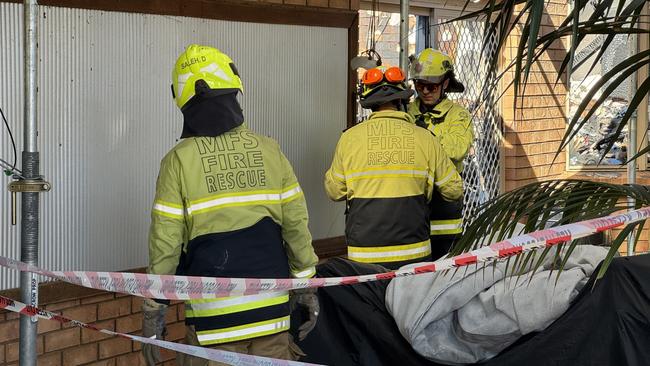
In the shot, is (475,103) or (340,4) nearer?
(340,4)

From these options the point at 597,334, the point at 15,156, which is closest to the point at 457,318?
the point at 597,334

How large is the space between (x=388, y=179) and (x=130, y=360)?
5.18 feet

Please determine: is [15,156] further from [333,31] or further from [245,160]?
[333,31]

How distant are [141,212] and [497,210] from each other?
208 cm

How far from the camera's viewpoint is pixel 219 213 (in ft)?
12.1

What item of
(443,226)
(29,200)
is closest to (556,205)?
(29,200)

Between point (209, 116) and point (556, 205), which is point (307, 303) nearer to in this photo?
point (209, 116)

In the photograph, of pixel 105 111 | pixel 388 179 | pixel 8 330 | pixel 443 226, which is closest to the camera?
pixel 8 330

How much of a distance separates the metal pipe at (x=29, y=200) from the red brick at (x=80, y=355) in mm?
974

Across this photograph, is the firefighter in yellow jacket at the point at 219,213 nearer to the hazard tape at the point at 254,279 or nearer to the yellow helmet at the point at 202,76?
the yellow helmet at the point at 202,76

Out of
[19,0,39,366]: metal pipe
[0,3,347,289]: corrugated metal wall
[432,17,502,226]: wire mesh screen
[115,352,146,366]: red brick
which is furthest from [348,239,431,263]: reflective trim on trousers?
[432,17,502,226]: wire mesh screen

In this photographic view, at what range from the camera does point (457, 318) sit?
4348 mm

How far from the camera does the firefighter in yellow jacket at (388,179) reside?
5.07 metres

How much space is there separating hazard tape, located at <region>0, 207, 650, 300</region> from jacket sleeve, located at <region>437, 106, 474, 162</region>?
216cm
